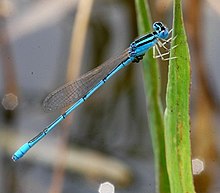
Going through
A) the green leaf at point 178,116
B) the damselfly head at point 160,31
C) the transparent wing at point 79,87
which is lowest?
the green leaf at point 178,116

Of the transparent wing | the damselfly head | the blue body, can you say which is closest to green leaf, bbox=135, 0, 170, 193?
the blue body

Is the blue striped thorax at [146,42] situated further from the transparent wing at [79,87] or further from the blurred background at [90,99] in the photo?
the blurred background at [90,99]

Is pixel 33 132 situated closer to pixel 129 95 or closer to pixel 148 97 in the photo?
pixel 129 95

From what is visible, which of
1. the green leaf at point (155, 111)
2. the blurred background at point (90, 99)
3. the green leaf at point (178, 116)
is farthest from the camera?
the blurred background at point (90, 99)

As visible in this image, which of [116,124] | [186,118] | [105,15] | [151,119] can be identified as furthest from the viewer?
[105,15]

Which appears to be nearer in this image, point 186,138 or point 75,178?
point 186,138

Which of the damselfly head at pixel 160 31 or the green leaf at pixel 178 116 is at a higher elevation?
the damselfly head at pixel 160 31

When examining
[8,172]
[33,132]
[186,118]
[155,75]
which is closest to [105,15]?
[33,132]

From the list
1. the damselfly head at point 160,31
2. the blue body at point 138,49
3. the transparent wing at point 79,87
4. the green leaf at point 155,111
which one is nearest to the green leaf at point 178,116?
the green leaf at point 155,111
